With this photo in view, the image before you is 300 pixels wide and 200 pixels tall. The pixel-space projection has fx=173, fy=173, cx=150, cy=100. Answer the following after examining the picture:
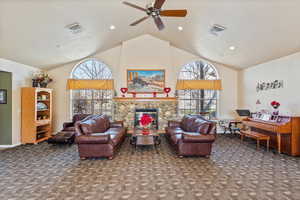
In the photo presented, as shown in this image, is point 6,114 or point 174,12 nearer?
point 174,12

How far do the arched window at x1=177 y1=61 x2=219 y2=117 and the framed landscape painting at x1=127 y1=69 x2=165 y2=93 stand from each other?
1011mm

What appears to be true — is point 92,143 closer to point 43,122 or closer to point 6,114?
point 43,122

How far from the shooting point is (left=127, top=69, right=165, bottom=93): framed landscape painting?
6977 mm

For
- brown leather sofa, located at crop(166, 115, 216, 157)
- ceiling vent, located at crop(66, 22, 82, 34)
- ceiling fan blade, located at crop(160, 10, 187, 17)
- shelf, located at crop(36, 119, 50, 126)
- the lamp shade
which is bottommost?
brown leather sofa, located at crop(166, 115, 216, 157)

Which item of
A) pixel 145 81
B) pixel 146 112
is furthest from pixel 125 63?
pixel 146 112

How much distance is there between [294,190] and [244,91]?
16.4ft

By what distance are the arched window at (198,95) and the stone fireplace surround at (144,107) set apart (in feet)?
2.51

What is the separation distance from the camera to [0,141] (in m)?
5.24

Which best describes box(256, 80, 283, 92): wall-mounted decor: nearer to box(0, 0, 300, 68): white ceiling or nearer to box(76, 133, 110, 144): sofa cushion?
box(0, 0, 300, 68): white ceiling

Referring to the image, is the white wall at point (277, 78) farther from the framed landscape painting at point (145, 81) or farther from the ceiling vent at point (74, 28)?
the ceiling vent at point (74, 28)

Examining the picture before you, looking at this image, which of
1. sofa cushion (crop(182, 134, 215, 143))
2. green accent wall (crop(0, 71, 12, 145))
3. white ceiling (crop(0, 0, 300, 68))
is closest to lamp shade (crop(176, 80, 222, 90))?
white ceiling (crop(0, 0, 300, 68))

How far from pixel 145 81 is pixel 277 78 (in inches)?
174

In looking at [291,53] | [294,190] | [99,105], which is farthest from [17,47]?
[291,53]

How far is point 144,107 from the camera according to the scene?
6.97 metres
